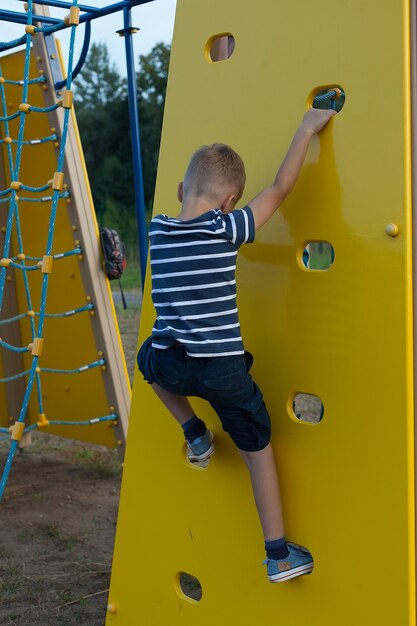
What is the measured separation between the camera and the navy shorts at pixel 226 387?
6.40 ft

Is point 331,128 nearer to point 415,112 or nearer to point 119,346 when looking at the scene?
point 415,112

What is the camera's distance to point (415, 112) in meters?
1.78

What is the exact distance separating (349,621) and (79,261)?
2315mm

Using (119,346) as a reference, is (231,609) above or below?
below

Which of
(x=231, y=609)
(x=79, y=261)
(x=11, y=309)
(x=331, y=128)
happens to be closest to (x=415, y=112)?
(x=331, y=128)

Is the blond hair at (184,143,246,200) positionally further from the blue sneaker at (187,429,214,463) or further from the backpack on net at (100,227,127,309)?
the backpack on net at (100,227,127,309)

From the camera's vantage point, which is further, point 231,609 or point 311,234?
point 231,609

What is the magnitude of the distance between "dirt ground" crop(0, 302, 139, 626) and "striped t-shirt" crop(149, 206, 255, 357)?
1.26 meters

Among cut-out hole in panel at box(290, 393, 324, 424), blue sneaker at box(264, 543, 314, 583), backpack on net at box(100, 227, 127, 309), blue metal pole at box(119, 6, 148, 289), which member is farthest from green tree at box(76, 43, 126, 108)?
blue sneaker at box(264, 543, 314, 583)

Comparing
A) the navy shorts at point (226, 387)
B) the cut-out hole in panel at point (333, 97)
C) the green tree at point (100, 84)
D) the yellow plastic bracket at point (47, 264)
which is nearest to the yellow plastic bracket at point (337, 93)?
the cut-out hole in panel at point (333, 97)

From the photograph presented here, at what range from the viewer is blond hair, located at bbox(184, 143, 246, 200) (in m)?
1.98

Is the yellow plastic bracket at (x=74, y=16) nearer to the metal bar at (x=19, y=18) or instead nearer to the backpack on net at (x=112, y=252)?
the metal bar at (x=19, y=18)

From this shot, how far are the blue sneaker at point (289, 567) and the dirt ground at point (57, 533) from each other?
97 cm

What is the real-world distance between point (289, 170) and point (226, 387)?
21.1 inches
